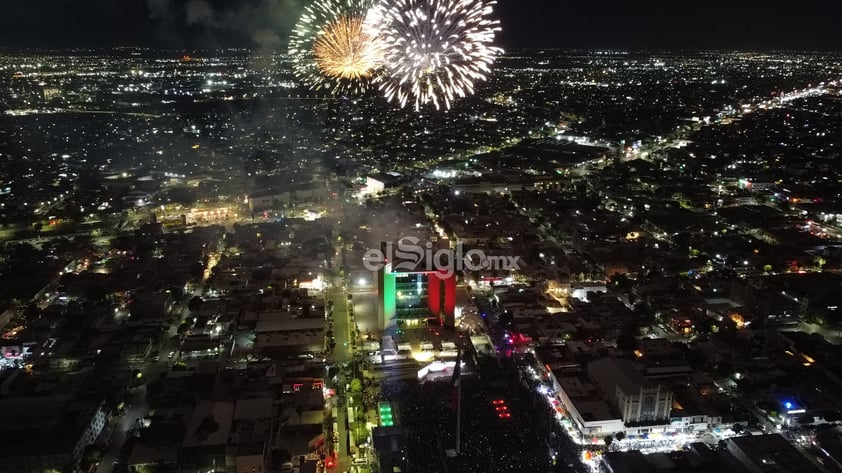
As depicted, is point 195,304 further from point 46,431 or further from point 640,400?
point 640,400

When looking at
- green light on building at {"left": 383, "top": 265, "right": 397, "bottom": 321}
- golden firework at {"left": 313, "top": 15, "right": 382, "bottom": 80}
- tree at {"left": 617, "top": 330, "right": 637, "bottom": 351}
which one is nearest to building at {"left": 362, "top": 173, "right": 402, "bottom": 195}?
green light on building at {"left": 383, "top": 265, "right": 397, "bottom": 321}

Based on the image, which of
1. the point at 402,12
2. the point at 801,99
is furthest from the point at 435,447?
the point at 801,99

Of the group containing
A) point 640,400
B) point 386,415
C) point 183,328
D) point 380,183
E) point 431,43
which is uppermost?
point 431,43

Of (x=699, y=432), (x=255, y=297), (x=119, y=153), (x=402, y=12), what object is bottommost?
(x=699, y=432)

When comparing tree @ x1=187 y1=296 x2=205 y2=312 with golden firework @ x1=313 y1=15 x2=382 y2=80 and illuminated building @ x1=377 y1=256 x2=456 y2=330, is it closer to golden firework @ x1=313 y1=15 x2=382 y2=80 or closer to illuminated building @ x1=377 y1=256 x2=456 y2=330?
illuminated building @ x1=377 y1=256 x2=456 y2=330

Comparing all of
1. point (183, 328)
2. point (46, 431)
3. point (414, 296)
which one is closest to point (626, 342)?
point (414, 296)

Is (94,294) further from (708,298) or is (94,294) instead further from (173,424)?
(708,298)
